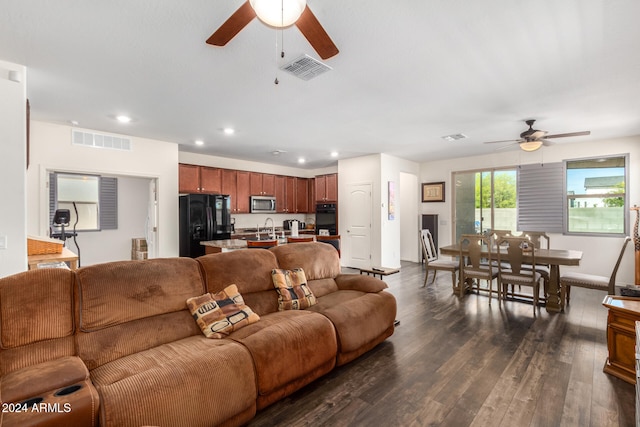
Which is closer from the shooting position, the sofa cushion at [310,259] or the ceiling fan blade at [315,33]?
the ceiling fan blade at [315,33]

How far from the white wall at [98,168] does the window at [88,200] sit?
32 centimetres

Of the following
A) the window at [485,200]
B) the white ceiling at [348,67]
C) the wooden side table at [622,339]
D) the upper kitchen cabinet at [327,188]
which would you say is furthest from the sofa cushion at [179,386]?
the window at [485,200]

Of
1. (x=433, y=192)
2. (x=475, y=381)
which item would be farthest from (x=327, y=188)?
(x=475, y=381)

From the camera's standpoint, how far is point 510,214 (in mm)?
6418

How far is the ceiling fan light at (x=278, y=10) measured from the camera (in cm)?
138

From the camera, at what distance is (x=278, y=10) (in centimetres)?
140

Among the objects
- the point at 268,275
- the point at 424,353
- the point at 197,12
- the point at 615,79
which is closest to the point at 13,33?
the point at 197,12

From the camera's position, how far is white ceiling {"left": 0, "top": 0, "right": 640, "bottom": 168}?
2.00 meters

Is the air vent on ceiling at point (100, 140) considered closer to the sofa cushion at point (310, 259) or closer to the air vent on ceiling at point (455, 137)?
Result: the sofa cushion at point (310, 259)

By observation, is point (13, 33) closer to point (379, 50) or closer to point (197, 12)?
point (197, 12)

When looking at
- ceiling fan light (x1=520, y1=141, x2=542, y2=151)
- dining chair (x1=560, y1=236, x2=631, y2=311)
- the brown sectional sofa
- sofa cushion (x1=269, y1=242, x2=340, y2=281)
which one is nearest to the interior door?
ceiling fan light (x1=520, y1=141, x2=542, y2=151)

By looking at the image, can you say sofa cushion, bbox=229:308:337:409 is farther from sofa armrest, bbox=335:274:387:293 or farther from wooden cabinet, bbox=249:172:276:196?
wooden cabinet, bbox=249:172:276:196

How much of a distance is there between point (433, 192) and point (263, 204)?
430cm

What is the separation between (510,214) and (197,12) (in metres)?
6.75
